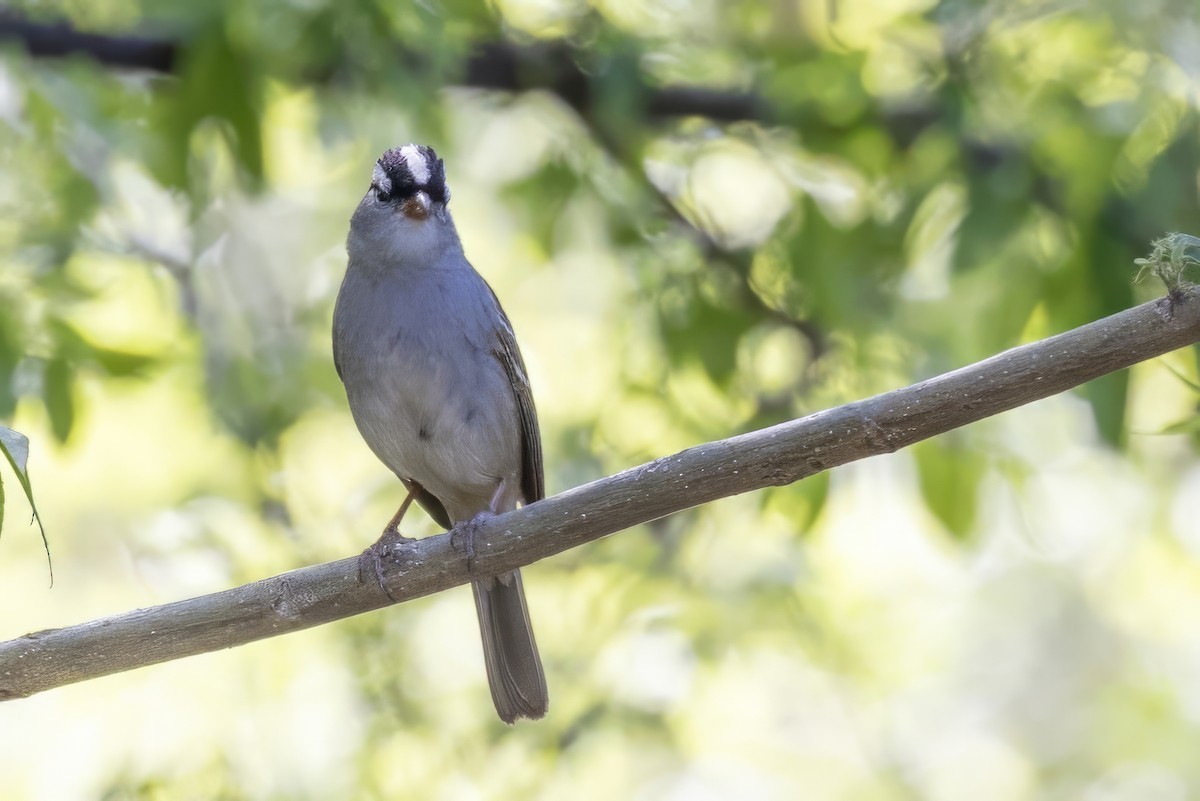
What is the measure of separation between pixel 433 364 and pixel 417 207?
53cm

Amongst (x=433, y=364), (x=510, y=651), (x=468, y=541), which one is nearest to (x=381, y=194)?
(x=433, y=364)

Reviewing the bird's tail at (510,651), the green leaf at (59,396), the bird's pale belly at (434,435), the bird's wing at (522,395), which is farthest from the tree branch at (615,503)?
the green leaf at (59,396)

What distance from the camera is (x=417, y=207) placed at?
4.28 m

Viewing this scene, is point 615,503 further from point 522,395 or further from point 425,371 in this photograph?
point 522,395

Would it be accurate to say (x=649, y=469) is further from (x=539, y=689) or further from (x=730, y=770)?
(x=730, y=770)

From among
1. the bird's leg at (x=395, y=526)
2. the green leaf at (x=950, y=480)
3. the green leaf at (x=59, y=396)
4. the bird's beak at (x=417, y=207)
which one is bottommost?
the green leaf at (x=950, y=480)

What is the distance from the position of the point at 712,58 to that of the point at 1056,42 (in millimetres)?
1348

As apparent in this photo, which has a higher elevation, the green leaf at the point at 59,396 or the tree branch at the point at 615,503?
the green leaf at the point at 59,396

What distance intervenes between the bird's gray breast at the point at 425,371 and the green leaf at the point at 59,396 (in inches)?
37.7

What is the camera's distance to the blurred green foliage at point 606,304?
4.52 m

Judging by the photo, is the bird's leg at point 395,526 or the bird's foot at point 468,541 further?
the bird's leg at point 395,526

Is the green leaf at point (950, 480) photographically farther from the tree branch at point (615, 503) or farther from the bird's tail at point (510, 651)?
the tree branch at point (615, 503)

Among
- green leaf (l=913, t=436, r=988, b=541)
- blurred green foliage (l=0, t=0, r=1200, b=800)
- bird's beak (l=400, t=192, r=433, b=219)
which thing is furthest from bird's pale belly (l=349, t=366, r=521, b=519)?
green leaf (l=913, t=436, r=988, b=541)

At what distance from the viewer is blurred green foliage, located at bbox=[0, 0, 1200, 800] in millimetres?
4523
